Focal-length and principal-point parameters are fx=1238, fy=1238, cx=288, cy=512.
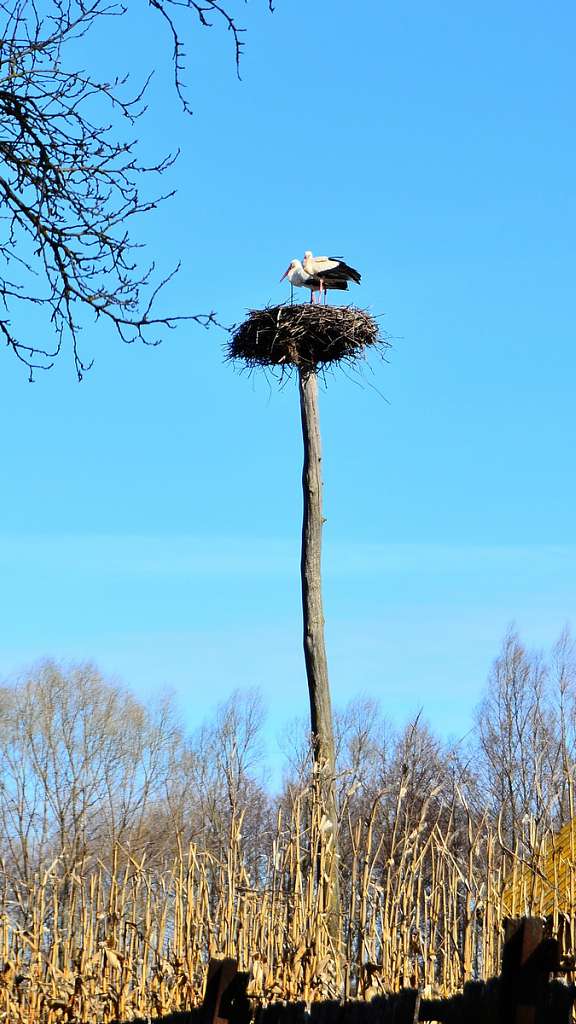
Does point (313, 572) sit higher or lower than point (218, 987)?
higher

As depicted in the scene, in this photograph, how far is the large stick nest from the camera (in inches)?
387

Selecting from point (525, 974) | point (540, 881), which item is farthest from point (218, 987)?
point (540, 881)

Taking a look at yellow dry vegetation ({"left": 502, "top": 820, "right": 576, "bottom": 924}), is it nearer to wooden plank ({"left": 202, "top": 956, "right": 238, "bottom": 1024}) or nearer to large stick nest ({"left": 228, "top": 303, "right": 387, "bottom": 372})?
wooden plank ({"left": 202, "top": 956, "right": 238, "bottom": 1024})

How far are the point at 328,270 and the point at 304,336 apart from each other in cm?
73

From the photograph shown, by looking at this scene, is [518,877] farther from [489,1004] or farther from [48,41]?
[48,41]

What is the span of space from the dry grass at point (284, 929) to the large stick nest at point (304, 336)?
5451 millimetres

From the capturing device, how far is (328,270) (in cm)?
1028

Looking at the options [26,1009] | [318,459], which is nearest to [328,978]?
[26,1009]

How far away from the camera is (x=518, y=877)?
164 inches

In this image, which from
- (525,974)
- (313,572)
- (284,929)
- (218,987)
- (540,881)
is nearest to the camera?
(525,974)

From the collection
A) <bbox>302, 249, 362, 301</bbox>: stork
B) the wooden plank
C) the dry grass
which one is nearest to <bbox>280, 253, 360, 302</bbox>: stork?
<bbox>302, 249, 362, 301</bbox>: stork

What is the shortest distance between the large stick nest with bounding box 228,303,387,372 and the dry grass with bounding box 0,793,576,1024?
545cm

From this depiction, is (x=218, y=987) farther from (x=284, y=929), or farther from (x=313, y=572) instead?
(x=313, y=572)

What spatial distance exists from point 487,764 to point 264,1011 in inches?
808
